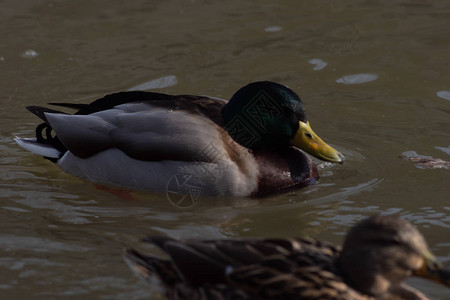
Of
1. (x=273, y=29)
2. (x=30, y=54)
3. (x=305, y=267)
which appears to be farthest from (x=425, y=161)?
(x=30, y=54)

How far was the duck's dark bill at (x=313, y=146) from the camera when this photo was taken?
8.55 meters

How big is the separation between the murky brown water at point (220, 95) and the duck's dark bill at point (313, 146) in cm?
26

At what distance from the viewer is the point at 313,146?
28.2 ft

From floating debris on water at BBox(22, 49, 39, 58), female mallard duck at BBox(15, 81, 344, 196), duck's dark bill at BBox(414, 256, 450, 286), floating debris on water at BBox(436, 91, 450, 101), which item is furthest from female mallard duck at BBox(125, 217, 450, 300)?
floating debris on water at BBox(22, 49, 39, 58)

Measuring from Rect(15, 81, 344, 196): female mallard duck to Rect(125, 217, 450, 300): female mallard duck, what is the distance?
2.78 meters

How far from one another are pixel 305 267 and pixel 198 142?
3.07 m

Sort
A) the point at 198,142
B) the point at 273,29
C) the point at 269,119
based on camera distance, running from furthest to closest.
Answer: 1. the point at 273,29
2. the point at 269,119
3. the point at 198,142

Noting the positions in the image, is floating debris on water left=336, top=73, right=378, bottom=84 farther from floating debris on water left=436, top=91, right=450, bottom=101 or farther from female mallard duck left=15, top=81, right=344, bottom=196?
female mallard duck left=15, top=81, right=344, bottom=196

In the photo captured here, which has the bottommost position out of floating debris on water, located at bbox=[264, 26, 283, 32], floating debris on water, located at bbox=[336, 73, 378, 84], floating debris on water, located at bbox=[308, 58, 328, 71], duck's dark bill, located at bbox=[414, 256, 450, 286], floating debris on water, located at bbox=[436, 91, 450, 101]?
floating debris on water, located at bbox=[436, 91, 450, 101]

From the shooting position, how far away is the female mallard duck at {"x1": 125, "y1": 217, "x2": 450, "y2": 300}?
17.1ft

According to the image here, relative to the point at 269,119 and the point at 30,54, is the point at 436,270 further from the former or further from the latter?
the point at 30,54

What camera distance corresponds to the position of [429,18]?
13203 millimetres

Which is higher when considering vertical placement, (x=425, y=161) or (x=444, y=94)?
(x=444, y=94)

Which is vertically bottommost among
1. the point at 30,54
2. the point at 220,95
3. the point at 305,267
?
the point at 220,95
